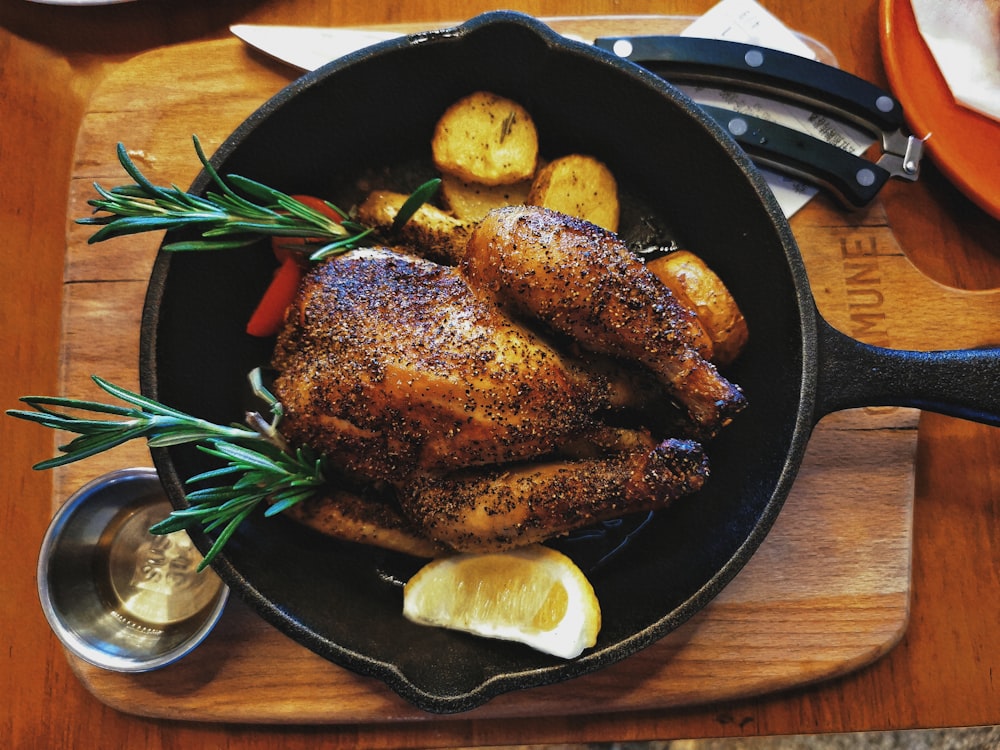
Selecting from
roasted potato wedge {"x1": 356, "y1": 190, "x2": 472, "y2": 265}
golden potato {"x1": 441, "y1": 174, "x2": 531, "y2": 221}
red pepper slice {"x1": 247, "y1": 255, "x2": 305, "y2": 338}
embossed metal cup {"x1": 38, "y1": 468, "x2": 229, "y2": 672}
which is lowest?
embossed metal cup {"x1": 38, "y1": 468, "x2": 229, "y2": 672}

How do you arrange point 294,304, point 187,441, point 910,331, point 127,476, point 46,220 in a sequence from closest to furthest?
1. point 187,441
2. point 294,304
3. point 127,476
4. point 910,331
5. point 46,220

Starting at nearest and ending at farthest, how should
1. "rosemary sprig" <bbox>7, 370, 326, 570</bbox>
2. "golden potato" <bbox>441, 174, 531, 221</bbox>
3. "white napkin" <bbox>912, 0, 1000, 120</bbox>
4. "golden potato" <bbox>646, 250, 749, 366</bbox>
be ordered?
"rosemary sprig" <bbox>7, 370, 326, 570</bbox> < "golden potato" <bbox>646, 250, 749, 366</bbox> < "golden potato" <bbox>441, 174, 531, 221</bbox> < "white napkin" <bbox>912, 0, 1000, 120</bbox>

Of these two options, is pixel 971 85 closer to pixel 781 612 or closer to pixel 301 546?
pixel 781 612

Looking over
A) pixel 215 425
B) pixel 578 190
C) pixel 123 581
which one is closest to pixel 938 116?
pixel 578 190

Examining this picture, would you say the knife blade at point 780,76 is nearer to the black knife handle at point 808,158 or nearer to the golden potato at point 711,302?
the black knife handle at point 808,158

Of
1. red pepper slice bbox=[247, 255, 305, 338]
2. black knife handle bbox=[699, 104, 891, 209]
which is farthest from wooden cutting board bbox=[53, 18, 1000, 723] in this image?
red pepper slice bbox=[247, 255, 305, 338]

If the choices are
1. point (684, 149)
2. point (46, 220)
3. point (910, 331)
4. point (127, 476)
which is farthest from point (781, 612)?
point (46, 220)

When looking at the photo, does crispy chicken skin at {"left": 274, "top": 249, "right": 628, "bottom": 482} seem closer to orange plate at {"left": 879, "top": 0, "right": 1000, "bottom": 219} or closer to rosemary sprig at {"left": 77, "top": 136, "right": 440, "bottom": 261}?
rosemary sprig at {"left": 77, "top": 136, "right": 440, "bottom": 261}

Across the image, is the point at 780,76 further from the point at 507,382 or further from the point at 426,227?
the point at 507,382
